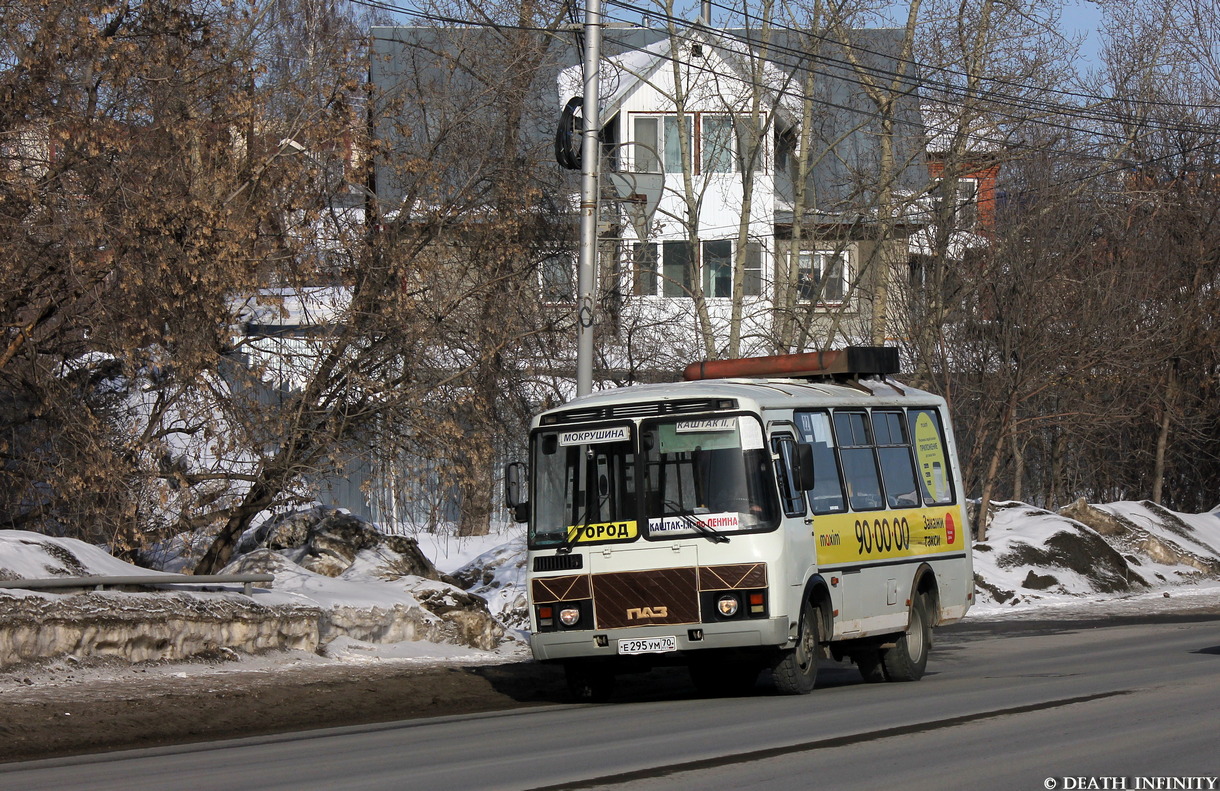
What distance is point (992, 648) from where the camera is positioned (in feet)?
64.0

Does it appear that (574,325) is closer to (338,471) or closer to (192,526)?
(338,471)

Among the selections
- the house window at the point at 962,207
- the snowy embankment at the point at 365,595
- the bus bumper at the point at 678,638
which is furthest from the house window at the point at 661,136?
the bus bumper at the point at 678,638

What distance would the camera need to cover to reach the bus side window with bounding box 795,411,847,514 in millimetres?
14234

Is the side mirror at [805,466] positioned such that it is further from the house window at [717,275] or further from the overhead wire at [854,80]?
the house window at [717,275]

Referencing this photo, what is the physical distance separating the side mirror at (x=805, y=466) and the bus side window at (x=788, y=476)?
7.2 inches

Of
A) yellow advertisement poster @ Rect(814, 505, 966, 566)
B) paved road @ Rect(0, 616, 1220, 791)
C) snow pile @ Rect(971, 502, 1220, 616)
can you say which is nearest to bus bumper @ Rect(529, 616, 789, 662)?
paved road @ Rect(0, 616, 1220, 791)

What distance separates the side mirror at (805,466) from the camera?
13203 millimetres

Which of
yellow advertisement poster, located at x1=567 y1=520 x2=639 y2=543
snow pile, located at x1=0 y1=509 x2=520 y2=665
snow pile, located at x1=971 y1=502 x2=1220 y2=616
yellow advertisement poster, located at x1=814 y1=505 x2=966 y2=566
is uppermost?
yellow advertisement poster, located at x1=567 y1=520 x2=639 y2=543

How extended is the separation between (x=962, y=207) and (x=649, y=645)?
62.8 feet

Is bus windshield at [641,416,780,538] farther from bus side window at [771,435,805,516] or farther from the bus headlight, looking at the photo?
the bus headlight

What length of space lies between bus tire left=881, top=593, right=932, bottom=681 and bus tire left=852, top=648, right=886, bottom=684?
0.08 meters

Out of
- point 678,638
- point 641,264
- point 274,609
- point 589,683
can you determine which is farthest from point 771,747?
point 641,264

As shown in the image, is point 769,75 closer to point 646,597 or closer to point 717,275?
point 717,275

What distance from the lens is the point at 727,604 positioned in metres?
13.1
